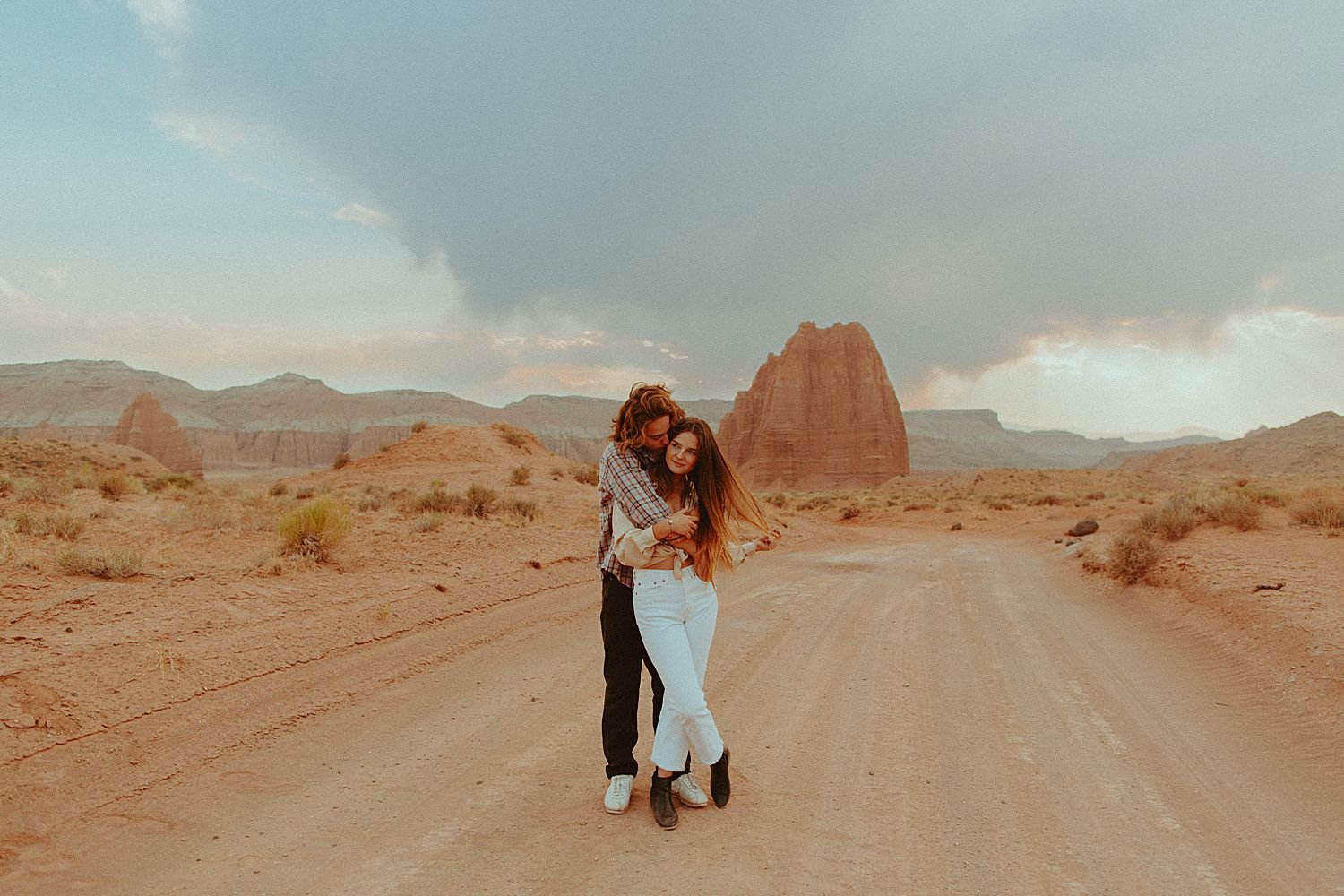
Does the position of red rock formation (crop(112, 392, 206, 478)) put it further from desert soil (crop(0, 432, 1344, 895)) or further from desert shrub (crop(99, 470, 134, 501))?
desert soil (crop(0, 432, 1344, 895))

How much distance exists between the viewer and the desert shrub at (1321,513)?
12258mm

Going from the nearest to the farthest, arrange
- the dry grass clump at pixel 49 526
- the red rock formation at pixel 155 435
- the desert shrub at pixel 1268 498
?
the dry grass clump at pixel 49 526
the desert shrub at pixel 1268 498
the red rock formation at pixel 155 435

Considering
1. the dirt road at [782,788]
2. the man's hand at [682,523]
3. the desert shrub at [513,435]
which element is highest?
the desert shrub at [513,435]

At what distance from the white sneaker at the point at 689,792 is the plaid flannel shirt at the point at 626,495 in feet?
3.72

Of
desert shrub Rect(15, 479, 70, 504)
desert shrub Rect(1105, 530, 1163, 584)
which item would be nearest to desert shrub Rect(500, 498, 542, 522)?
desert shrub Rect(15, 479, 70, 504)

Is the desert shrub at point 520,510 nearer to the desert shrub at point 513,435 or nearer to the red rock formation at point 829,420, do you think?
the desert shrub at point 513,435

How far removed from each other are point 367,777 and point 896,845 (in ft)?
10.1

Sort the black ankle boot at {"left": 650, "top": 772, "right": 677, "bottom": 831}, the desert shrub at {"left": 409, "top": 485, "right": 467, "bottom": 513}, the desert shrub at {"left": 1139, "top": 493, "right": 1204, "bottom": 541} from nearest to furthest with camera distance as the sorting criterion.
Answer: the black ankle boot at {"left": 650, "top": 772, "right": 677, "bottom": 831} → the desert shrub at {"left": 1139, "top": 493, "right": 1204, "bottom": 541} → the desert shrub at {"left": 409, "top": 485, "right": 467, "bottom": 513}

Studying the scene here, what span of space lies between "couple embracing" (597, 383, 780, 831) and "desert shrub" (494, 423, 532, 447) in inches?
1184

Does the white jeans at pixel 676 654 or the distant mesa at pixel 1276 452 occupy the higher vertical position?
the distant mesa at pixel 1276 452

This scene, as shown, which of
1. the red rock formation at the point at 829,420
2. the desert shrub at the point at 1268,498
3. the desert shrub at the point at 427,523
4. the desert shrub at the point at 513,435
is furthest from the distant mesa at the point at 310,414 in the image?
the desert shrub at the point at 427,523

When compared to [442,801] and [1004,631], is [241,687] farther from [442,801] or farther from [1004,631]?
[1004,631]

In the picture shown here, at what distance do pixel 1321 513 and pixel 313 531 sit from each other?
16.9 meters

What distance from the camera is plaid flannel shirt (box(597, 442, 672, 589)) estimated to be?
341 centimetres
